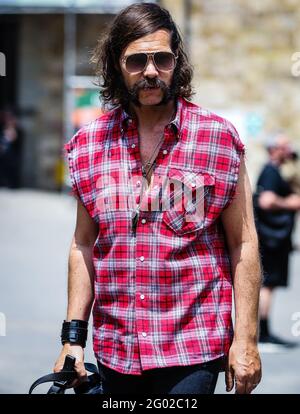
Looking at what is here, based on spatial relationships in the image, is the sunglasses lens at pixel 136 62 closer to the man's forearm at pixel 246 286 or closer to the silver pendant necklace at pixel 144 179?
the silver pendant necklace at pixel 144 179

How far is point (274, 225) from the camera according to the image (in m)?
8.54

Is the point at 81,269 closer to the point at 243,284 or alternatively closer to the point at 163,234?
the point at 163,234

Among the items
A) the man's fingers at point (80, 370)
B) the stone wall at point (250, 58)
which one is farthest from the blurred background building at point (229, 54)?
the man's fingers at point (80, 370)

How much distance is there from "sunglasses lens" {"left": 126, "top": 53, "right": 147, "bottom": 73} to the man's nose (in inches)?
0.6

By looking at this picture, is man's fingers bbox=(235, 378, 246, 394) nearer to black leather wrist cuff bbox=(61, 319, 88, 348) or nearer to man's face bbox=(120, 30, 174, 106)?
black leather wrist cuff bbox=(61, 319, 88, 348)

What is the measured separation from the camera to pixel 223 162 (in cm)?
340

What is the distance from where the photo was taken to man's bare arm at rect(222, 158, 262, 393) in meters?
3.32

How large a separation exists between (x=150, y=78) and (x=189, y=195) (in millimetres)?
402

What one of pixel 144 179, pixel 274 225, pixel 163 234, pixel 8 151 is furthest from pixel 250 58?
pixel 163 234

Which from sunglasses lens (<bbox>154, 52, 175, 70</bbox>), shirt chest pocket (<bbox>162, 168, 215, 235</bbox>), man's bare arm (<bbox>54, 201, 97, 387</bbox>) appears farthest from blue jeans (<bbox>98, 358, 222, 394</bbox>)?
sunglasses lens (<bbox>154, 52, 175, 70</bbox>)

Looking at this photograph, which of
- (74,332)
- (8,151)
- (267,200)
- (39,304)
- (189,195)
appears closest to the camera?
(189,195)
